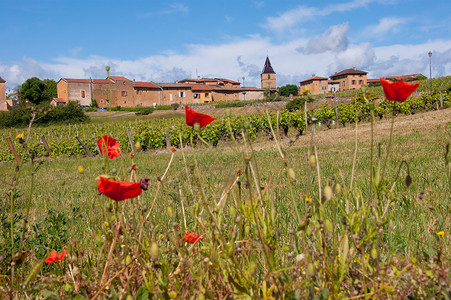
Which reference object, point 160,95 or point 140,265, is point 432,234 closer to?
point 140,265

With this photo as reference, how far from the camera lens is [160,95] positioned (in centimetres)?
6738

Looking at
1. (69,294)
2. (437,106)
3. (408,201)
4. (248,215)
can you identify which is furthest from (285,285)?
(437,106)

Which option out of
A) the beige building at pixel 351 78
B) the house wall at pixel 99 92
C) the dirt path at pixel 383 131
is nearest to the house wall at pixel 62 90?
the house wall at pixel 99 92

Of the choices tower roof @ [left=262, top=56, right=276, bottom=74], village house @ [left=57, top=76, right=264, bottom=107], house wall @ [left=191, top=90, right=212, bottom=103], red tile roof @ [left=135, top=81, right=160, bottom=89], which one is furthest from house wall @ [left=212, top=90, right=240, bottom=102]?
tower roof @ [left=262, top=56, right=276, bottom=74]

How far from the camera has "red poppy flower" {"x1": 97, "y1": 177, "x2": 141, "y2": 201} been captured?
754 millimetres

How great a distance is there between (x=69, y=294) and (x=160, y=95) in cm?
6833

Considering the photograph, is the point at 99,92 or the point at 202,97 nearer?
the point at 99,92

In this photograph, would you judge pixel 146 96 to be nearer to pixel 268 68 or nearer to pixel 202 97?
pixel 202 97

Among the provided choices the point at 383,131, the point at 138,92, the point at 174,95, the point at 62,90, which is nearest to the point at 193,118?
the point at 383,131

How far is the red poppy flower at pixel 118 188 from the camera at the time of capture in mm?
754

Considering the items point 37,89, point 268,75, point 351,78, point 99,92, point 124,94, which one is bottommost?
point 124,94

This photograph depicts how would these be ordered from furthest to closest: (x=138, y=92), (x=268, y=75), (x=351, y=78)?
(x=268, y=75) → (x=351, y=78) → (x=138, y=92)

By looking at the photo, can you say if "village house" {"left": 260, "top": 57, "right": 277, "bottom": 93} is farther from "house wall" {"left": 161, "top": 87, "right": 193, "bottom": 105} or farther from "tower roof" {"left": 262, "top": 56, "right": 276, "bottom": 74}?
"house wall" {"left": 161, "top": 87, "right": 193, "bottom": 105}

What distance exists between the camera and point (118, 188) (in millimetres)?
782
